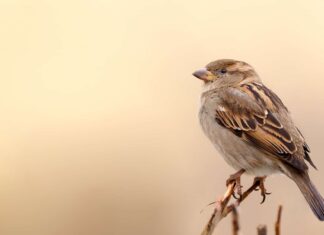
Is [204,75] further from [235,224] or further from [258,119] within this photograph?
[235,224]

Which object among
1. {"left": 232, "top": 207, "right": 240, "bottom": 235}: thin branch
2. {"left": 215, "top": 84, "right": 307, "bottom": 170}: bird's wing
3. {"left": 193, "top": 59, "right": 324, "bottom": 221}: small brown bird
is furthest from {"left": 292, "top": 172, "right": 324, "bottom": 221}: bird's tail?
{"left": 232, "top": 207, "right": 240, "bottom": 235}: thin branch

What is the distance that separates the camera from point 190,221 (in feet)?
23.0

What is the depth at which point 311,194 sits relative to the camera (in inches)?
184

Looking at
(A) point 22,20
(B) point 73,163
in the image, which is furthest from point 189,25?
(B) point 73,163

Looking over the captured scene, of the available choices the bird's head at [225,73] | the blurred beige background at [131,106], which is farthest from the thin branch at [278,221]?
the blurred beige background at [131,106]

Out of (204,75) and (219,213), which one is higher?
(204,75)

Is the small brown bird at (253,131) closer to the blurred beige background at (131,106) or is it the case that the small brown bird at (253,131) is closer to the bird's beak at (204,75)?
the bird's beak at (204,75)

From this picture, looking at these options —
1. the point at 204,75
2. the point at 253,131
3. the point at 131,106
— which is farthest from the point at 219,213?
the point at 131,106

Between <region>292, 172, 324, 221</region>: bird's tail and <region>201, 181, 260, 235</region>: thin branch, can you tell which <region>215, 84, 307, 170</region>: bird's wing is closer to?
<region>292, 172, 324, 221</region>: bird's tail

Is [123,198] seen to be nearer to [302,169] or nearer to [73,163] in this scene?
[73,163]

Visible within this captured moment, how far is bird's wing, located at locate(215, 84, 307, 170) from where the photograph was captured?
4.98 meters

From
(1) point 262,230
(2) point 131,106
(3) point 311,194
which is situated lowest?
(3) point 311,194

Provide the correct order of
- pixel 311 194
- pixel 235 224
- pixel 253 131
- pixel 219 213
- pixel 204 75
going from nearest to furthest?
pixel 235 224, pixel 219 213, pixel 311 194, pixel 253 131, pixel 204 75

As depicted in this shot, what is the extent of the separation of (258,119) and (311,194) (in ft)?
2.11
